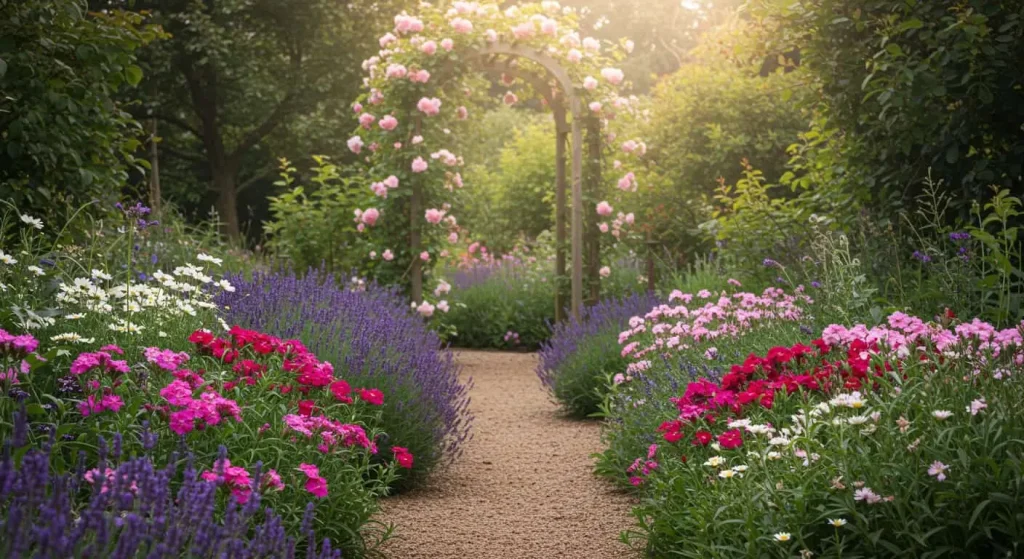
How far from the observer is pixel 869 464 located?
2.55 metres

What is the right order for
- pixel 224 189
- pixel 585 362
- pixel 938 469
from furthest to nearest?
pixel 224 189 < pixel 585 362 < pixel 938 469

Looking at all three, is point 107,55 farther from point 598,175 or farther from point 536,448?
point 598,175

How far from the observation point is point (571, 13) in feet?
30.3

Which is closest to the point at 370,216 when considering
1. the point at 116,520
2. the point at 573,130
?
the point at 573,130

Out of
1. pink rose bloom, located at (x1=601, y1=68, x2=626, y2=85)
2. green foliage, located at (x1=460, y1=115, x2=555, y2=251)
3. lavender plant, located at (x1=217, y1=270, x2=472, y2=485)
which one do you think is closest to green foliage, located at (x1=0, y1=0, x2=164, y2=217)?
lavender plant, located at (x1=217, y1=270, x2=472, y2=485)

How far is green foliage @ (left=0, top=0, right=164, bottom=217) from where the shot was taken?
4934 mm

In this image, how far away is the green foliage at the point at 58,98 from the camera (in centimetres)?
493

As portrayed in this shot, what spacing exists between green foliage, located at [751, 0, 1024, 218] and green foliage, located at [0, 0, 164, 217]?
147 inches

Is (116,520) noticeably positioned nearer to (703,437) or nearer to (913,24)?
(703,437)

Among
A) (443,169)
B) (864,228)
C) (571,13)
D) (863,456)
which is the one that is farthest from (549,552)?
(571,13)

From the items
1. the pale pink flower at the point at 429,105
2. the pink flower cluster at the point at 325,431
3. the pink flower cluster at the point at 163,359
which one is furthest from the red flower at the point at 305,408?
the pale pink flower at the point at 429,105

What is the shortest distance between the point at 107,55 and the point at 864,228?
404cm

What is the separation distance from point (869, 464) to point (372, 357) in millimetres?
2355

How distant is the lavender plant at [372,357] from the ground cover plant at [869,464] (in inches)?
50.7
